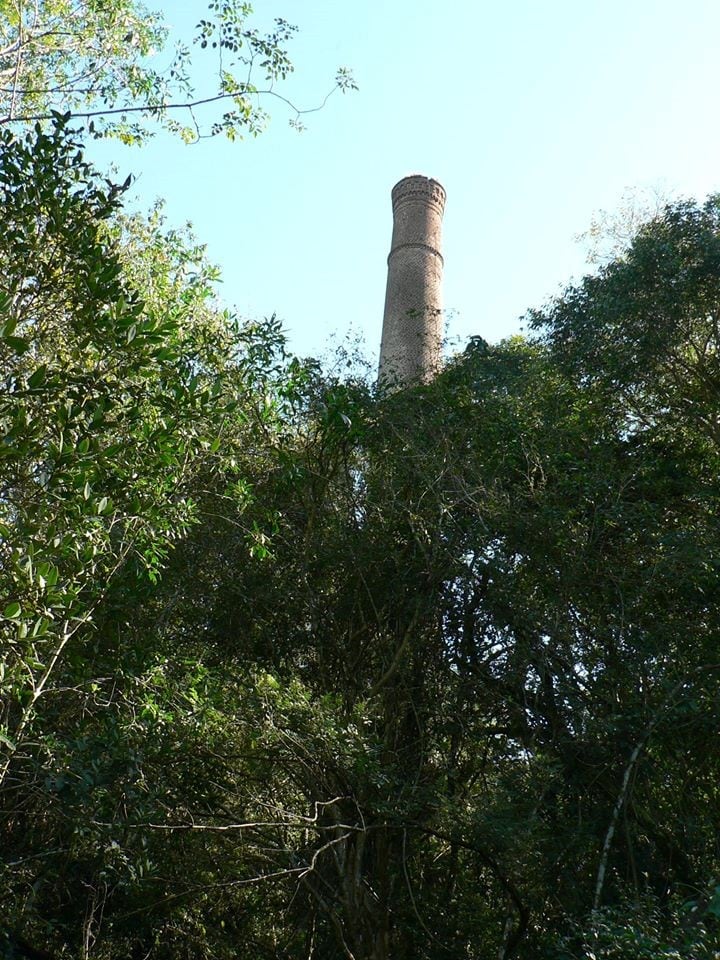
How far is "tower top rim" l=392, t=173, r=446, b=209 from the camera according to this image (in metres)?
21.4

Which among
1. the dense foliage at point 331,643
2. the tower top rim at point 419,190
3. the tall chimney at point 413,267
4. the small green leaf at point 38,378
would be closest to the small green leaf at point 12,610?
the dense foliage at point 331,643

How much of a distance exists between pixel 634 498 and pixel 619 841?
3620mm

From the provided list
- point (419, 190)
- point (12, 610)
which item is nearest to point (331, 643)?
point (12, 610)

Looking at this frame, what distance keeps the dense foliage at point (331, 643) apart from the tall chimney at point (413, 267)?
7.08 meters

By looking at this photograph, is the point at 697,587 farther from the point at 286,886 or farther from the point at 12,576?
the point at 12,576

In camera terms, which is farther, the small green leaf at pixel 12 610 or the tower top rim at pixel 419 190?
the tower top rim at pixel 419 190

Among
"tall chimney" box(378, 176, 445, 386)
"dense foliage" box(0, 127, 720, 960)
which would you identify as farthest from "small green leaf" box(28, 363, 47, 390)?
"tall chimney" box(378, 176, 445, 386)

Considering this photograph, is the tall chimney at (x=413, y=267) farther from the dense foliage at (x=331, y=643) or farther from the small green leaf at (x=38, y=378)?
the small green leaf at (x=38, y=378)

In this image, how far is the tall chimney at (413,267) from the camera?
18.5m

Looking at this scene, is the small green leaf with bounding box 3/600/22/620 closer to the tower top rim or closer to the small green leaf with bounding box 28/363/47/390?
the small green leaf with bounding box 28/363/47/390

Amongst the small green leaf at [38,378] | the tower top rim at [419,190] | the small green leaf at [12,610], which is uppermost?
the tower top rim at [419,190]

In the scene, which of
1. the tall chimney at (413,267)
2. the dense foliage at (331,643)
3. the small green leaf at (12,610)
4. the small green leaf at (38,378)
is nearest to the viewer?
the small green leaf at (12,610)

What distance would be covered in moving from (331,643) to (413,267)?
40.6 ft

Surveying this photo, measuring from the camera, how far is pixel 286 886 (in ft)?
29.1
